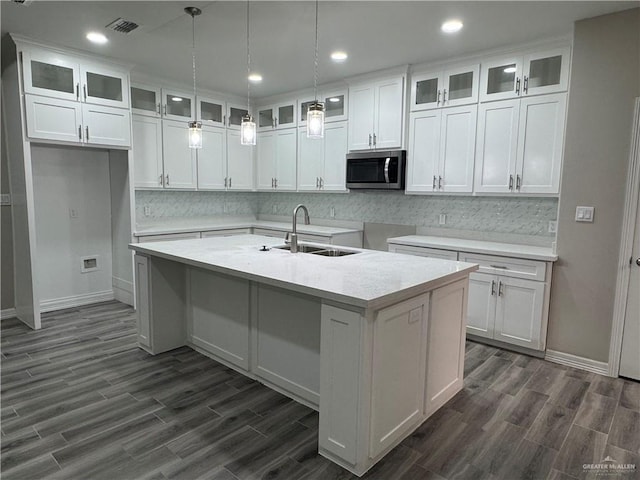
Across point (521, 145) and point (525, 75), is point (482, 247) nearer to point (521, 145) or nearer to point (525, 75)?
point (521, 145)

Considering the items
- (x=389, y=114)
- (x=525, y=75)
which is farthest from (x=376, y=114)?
(x=525, y=75)

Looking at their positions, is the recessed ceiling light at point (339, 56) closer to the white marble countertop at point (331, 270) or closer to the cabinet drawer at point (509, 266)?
the white marble countertop at point (331, 270)

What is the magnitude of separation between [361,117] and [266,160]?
175 centimetres

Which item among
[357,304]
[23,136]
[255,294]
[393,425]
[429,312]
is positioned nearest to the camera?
[357,304]

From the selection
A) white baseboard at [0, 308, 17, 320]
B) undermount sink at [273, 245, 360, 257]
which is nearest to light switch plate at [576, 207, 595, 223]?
undermount sink at [273, 245, 360, 257]

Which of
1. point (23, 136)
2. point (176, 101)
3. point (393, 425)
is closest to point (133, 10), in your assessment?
point (23, 136)

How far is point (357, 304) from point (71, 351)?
2.82 m

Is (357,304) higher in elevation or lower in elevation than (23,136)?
lower

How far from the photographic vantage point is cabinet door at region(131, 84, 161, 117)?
15.0 ft

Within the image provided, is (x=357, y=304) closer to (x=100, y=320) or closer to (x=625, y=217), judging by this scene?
(x=625, y=217)

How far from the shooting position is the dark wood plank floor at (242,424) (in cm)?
196

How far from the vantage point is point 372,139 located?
4512mm

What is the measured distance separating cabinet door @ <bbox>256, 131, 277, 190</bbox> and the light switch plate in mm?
3779

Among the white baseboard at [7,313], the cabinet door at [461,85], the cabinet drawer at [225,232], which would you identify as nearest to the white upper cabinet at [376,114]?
the cabinet door at [461,85]
